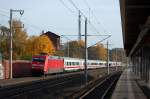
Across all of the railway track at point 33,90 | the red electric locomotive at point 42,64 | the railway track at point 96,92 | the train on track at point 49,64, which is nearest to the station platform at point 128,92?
the railway track at point 96,92

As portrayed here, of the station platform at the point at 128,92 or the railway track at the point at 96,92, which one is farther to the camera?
the railway track at the point at 96,92

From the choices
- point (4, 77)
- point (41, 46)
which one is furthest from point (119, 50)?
point (4, 77)

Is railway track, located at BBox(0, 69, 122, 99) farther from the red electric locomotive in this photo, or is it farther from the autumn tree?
the autumn tree

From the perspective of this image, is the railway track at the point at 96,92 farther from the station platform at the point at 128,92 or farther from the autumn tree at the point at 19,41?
the autumn tree at the point at 19,41

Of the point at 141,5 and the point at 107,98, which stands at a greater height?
the point at 141,5

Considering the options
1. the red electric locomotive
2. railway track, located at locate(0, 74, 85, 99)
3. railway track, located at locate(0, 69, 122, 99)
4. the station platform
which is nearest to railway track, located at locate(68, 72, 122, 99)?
the station platform

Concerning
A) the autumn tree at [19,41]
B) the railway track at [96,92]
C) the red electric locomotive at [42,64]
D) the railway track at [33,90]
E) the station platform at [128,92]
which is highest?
the autumn tree at [19,41]

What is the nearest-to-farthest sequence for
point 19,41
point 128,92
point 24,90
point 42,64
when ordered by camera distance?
point 128,92, point 24,90, point 42,64, point 19,41

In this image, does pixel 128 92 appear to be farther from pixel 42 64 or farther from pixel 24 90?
pixel 42 64

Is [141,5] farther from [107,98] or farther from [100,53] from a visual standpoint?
[100,53]

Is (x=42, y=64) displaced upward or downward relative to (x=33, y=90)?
upward

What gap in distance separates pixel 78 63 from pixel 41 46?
949 cm

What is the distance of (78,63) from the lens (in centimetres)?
9719

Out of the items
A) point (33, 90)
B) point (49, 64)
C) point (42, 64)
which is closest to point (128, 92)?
point (33, 90)
